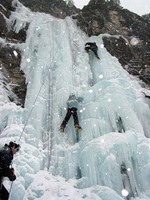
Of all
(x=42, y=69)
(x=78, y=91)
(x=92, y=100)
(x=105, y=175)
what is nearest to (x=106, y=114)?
(x=92, y=100)

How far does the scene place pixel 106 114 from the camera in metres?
9.43

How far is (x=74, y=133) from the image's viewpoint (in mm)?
8992

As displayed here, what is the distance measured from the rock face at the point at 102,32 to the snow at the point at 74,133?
52 centimetres

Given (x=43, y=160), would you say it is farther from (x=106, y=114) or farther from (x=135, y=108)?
(x=135, y=108)

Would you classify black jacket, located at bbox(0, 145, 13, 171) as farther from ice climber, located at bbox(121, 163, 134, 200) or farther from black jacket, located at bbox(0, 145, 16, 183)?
ice climber, located at bbox(121, 163, 134, 200)

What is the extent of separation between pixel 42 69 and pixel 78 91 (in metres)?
1.74

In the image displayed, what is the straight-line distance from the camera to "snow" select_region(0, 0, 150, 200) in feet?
24.7

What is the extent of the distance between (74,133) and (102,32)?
25.1 feet

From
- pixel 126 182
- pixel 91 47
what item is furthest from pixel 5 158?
pixel 91 47

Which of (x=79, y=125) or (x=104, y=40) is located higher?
(x=104, y=40)

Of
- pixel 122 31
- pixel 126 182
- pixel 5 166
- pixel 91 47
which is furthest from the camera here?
pixel 122 31

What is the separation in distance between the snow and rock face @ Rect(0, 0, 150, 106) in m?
0.52

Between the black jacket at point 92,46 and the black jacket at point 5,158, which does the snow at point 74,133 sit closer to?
the black jacket at point 92,46

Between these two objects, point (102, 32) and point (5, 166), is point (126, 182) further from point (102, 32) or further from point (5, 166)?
point (102, 32)
